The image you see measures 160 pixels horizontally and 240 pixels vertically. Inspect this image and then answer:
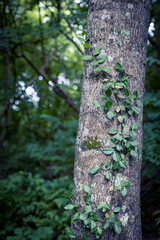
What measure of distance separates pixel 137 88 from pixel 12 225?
2991mm

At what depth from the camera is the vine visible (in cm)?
119

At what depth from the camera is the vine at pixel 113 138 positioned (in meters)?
1.19

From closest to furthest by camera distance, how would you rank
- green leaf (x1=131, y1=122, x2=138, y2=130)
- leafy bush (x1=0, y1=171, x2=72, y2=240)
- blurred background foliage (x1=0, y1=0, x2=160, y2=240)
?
green leaf (x1=131, y1=122, x2=138, y2=130), blurred background foliage (x1=0, y1=0, x2=160, y2=240), leafy bush (x1=0, y1=171, x2=72, y2=240)

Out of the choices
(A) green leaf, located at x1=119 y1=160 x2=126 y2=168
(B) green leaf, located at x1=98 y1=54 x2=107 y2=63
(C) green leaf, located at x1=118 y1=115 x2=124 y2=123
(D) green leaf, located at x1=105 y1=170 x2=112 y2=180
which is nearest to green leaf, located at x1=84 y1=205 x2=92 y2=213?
(D) green leaf, located at x1=105 y1=170 x2=112 y2=180

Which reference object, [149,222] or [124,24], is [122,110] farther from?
[149,222]

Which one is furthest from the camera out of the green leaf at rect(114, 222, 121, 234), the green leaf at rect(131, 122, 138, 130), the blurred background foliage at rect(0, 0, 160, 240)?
the blurred background foliage at rect(0, 0, 160, 240)

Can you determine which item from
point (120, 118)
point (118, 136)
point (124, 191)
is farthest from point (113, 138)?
point (124, 191)

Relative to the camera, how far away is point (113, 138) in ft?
3.99

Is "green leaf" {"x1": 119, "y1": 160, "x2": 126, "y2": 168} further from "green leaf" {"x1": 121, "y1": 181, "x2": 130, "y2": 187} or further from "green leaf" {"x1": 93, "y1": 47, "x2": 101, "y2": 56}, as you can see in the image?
"green leaf" {"x1": 93, "y1": 47, "x2": 101, "y2": 56}

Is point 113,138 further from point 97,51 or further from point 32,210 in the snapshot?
point 32,210

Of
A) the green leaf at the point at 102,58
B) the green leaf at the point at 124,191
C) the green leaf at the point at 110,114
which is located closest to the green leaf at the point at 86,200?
the green leaf at the point at 124,191

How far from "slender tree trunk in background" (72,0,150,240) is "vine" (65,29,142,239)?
4cm

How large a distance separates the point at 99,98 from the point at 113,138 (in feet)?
0.99

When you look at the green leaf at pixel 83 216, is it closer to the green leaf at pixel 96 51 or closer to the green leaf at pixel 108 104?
the green leaf at pixel 108 104
